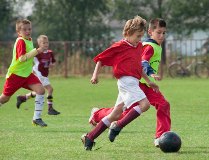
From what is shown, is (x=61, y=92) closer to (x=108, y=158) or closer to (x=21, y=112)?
(x=21, y=112)

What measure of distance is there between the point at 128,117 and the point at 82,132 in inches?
105

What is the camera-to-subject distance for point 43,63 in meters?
17.1

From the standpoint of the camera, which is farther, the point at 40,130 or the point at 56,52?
the point at 56,52

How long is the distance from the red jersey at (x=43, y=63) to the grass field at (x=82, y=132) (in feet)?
3.08

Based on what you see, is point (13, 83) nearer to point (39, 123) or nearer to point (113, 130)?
point (39, 123)

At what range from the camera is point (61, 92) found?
24.2 meters

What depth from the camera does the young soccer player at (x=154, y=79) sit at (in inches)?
392

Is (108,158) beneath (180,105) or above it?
above

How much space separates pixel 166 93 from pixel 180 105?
5052mm

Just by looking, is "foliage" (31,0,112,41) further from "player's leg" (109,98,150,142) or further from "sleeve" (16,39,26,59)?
"player's leg" (109,98,150,142)

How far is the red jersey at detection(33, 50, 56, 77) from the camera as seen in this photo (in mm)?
16953

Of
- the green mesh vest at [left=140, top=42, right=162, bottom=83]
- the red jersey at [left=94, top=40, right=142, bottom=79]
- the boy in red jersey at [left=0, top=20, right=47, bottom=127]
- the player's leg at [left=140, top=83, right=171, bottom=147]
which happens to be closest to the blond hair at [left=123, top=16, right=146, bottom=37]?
the red jersey at [left=94, top=40, right=142, bottom=79]

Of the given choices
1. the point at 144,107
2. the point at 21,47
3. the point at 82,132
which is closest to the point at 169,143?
the point at 144,107

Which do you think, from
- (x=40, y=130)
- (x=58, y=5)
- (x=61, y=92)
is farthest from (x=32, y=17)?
→ (x=40, y=130)
